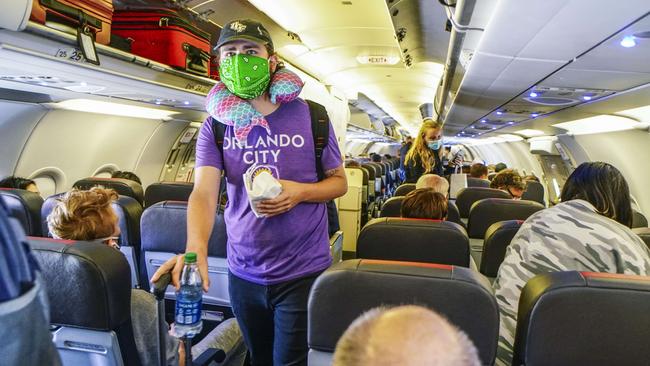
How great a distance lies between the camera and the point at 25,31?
263 cm

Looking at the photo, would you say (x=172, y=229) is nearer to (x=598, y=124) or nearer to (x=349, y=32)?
(x=349, y=32)

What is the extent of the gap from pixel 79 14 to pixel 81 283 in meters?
2.28

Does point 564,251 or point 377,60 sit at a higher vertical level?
point 377,60

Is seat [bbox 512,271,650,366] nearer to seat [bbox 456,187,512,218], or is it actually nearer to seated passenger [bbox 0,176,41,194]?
seat [bbox 456,187,512,218]

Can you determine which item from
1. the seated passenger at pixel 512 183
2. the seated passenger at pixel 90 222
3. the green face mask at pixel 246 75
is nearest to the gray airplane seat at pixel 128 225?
the seated passenger at pixel 90 222

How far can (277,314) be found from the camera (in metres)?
1.98

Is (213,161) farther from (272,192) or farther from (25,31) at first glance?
(25,31)

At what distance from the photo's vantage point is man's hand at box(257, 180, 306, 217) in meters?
1.78

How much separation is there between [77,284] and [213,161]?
69 cm

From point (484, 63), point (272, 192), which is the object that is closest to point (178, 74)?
point (484, 63)

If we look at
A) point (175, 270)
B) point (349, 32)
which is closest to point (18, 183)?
point (349, 32)

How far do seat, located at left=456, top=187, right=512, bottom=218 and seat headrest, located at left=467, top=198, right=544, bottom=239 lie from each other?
1.11m

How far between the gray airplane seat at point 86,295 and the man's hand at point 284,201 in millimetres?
531

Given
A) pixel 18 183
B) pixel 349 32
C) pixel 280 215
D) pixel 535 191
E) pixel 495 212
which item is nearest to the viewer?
pixel 280 215
